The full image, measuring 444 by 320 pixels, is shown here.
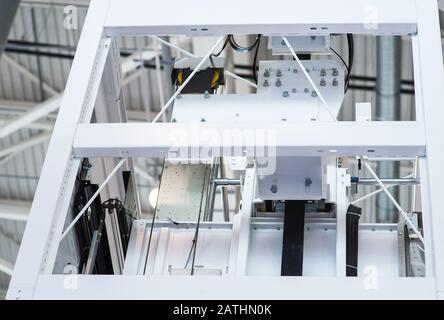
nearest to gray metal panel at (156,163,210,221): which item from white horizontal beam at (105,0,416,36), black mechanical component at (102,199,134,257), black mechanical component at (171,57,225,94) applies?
black mechanical component at (102,199,134,257)

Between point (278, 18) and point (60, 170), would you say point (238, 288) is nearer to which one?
point (60, 170)

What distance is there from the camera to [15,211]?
1677 cm

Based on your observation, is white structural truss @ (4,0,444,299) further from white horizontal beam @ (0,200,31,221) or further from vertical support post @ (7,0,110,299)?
white horizontal beam @ (0,200,31,221)

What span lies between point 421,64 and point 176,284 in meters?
2.00

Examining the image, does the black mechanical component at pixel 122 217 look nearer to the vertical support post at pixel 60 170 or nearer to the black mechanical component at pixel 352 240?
the vertical support post at pixel 60 170

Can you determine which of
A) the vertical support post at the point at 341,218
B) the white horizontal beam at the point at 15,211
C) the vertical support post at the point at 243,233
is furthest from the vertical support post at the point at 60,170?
the white horizontal beam at the point at 15,211

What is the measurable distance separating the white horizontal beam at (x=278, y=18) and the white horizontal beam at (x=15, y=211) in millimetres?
10827

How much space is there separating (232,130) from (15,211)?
1180 cm

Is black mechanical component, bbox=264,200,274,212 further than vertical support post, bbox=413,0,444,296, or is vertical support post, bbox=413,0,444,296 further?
black mechanical component, bbox=264,200,274,212

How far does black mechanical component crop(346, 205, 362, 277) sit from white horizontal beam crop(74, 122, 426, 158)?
37.5 inches

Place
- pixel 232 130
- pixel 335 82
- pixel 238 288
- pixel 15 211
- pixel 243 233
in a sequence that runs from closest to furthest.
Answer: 1. pixel 238 288
2. pixel 232 130
3. pixel 243 233
4. pixel 335 82
5. pixel 15 211

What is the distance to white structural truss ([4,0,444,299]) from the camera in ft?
15.9

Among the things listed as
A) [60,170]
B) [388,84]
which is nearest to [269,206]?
[60,170]

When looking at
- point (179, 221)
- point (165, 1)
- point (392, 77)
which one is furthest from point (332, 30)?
point (392, 77)
